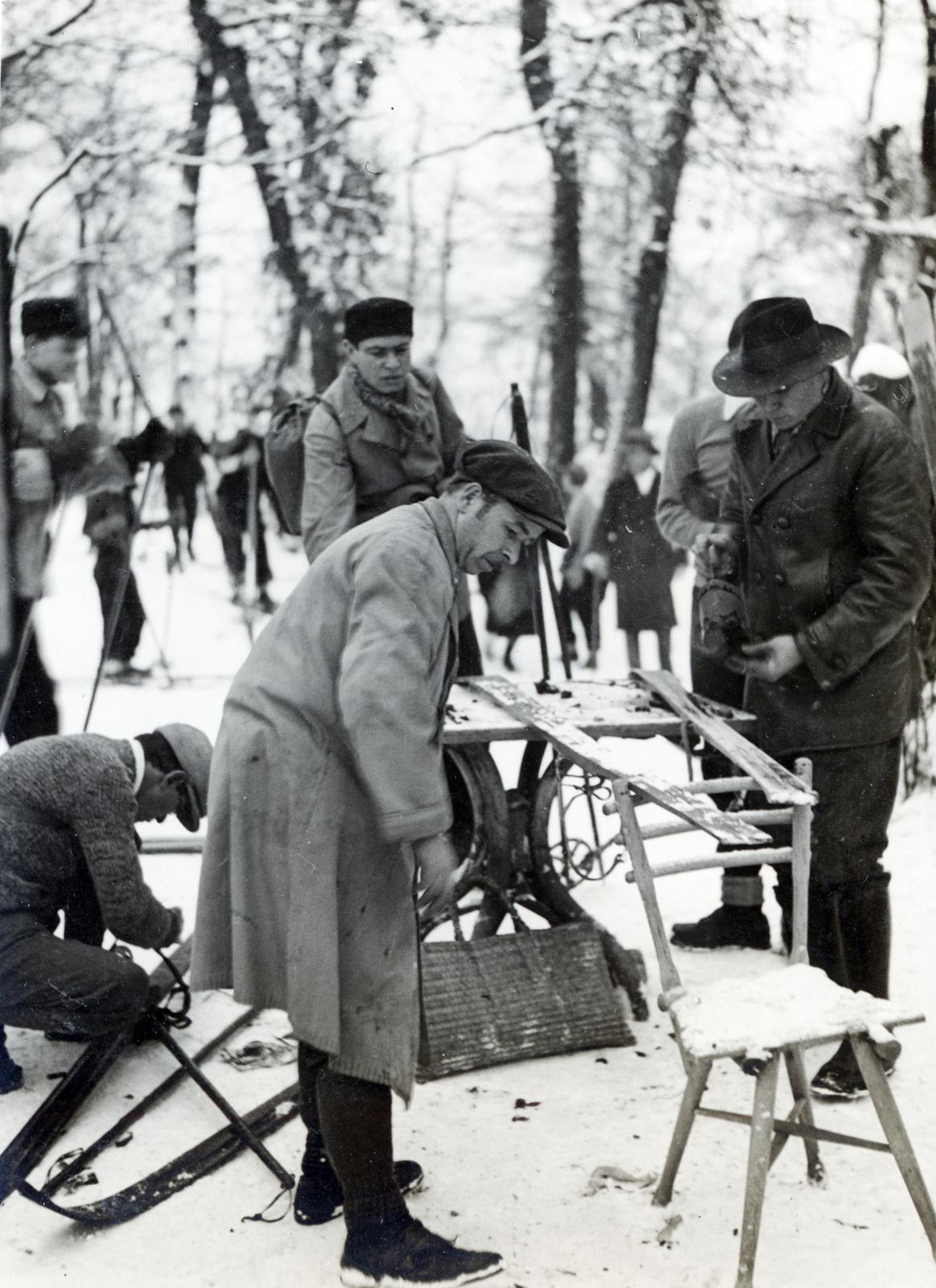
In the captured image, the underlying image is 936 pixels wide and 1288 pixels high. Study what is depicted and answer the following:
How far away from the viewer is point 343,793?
2314mm

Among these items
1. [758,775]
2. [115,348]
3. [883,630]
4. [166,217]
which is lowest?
[758,775]

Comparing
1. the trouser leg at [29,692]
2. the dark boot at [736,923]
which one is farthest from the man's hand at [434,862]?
the trouser leg at [29,692]

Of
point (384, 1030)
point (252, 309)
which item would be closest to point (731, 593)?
point (384, 1030)

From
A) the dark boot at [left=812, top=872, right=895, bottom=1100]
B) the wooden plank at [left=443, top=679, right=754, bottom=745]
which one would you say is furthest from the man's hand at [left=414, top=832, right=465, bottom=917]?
the dark boot at [left=812, top=872, right=895, bottom=1100]

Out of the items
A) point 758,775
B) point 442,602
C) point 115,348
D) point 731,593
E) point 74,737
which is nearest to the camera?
point 442,602

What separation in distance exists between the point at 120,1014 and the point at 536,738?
1443 millimetres

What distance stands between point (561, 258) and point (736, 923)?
3062mm

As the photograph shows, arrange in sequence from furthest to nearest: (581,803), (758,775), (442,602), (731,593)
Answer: (581,803)
(731,593)
(758,775)
(442,602)

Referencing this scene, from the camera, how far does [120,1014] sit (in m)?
3.24

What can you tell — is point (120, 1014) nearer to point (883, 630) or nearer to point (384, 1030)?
point (384, 1030)

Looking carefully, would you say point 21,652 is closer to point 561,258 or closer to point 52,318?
point 52,318

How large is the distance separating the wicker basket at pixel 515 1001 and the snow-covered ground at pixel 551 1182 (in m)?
0.06

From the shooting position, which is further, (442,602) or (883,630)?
(883,630)

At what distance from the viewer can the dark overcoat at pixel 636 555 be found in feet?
18.6
